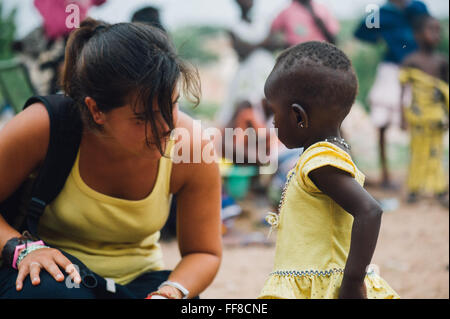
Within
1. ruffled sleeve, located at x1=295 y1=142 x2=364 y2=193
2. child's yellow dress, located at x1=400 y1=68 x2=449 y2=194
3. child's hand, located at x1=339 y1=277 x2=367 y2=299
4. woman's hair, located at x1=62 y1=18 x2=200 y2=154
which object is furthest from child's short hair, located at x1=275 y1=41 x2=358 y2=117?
child's yellow dress, located at x1=400 y1=68 x2=449 y2=194

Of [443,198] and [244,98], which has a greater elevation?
[244,98]

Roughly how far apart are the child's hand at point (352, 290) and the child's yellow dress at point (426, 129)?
12.8 ft

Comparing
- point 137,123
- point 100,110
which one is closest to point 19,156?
point 100,110

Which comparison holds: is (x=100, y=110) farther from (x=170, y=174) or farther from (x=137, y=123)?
(x=170, y=174)

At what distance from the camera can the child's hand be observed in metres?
1.33

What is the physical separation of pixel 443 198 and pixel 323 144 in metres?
4.11

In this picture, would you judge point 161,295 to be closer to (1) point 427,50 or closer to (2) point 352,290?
(2) point 352,290

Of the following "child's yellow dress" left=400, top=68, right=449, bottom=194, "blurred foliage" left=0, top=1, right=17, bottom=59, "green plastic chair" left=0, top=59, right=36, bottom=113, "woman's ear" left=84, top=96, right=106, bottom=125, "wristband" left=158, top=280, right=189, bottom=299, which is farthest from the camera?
"blurred foliage" left=0, top=1, right=17, bottom=59

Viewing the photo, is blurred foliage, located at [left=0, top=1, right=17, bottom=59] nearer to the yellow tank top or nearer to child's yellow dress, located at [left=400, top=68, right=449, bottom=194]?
child's yellow dress, located at [left=400, top=68, right=449, bottom=194]

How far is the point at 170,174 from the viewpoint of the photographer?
188 cm

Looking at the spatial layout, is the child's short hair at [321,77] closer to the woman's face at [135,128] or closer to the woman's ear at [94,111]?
the woman's face at [135,128]


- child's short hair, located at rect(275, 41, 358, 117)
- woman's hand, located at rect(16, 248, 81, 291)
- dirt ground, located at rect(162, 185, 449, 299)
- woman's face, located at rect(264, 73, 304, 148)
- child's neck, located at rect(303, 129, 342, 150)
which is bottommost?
dirt ground, located at rect(162, 185, 449, 299)

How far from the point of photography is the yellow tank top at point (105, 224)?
5.88 feet

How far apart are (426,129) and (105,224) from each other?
161 inches
